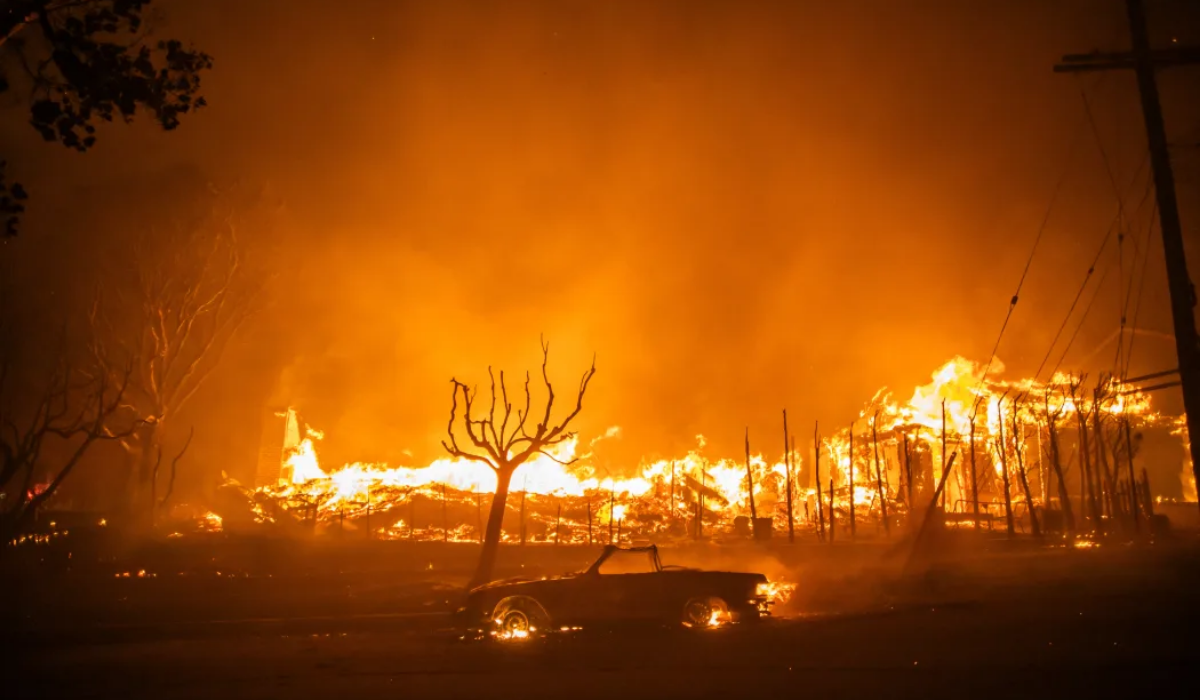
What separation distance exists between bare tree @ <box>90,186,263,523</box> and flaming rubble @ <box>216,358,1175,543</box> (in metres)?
7.60

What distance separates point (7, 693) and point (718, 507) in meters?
37.0

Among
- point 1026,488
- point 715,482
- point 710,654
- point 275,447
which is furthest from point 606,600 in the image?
point 275,447

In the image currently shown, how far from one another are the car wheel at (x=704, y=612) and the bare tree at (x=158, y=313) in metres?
27.1

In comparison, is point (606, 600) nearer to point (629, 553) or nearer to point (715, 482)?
point (629, 553)

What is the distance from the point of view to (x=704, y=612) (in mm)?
13211

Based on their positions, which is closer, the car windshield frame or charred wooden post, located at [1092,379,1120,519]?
the car windshield frame

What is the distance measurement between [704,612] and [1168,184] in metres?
11.4

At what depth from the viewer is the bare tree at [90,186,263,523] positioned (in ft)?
106

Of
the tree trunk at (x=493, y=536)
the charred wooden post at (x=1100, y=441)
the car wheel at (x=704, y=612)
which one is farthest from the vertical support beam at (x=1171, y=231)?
the charred wooden post at (x=1100, y=441)

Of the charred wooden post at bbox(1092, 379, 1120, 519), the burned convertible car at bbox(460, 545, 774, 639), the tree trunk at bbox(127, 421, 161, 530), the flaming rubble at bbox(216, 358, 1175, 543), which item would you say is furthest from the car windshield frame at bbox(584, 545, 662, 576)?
the charred wooden post at bbox(1092, 379, 1120, 519)

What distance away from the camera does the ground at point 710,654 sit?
858cm

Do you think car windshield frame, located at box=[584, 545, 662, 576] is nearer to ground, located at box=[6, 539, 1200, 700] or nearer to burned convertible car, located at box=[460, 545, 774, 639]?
burned convertible car, located at box=[460, 545, 774, 639]

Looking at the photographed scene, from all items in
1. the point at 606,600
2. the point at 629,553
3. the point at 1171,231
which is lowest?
the point at 606,600

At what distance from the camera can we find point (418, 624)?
1472 centimetres
